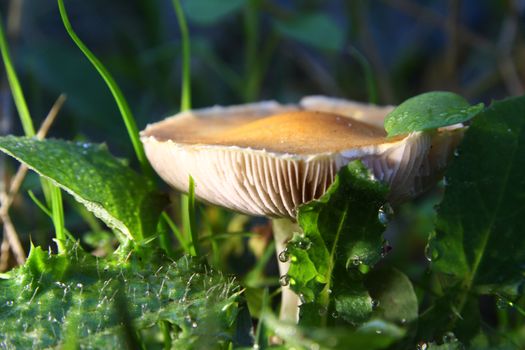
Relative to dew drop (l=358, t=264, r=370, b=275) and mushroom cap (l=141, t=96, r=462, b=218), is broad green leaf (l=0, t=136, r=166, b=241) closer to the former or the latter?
mushroom cap (l=141, t=96, r=462, b=218)

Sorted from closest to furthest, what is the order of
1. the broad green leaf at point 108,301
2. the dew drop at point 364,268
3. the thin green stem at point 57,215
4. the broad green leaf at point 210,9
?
the broad green leaf at point 108,301, the dew drop at point 364,268, the thin green stem at point 57,215, the broad green leaf at point 210,9

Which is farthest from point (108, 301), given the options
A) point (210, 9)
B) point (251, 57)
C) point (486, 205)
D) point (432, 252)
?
point (251, 57)

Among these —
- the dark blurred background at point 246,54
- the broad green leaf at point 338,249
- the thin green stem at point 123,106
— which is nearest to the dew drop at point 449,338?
the broad green leaf at point 338,249

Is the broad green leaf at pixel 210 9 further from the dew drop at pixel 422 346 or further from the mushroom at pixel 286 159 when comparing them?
the dew drop at pixel 422 346

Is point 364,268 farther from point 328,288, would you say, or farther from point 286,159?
point 286,159

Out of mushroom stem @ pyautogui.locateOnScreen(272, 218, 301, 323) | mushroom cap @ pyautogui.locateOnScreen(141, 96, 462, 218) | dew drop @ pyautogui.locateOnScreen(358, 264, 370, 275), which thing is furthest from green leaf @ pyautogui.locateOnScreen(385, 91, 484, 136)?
mushroom stem @ pyautogui.locateOnScreen(272, 218, 301, 323)

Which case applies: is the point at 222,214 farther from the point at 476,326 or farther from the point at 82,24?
the point at 82,24
